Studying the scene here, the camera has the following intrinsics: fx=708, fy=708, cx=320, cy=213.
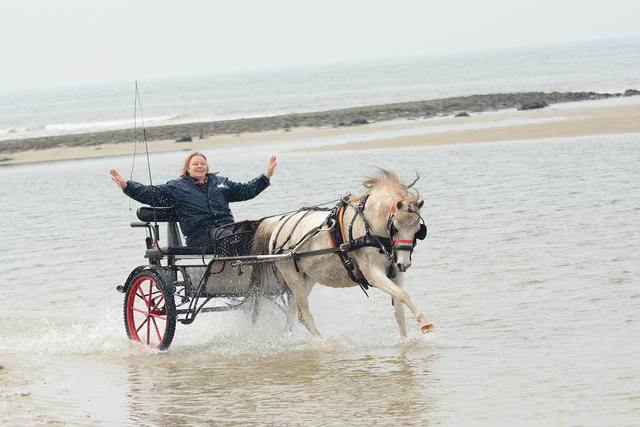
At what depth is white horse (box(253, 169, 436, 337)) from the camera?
5789 mm

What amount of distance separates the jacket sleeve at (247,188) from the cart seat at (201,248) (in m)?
0.32

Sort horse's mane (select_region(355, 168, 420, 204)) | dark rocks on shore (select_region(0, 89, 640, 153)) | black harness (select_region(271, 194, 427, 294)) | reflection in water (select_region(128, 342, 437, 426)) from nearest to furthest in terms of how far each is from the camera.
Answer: reflection in water (select_region(128, 342, 437, 426))
black harness (select_region(271, 194, 427, 294))
horse's mane (select_region(355, 168, 420, 204))
dark rocks on shore (select_region(0, 89, 640, 153))

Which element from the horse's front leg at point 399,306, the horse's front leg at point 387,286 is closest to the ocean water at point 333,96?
the horse's front leg at point 399,306

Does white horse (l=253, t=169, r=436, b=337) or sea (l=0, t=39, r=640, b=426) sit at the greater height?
white horse (l=253, t=169, r=436, b=337)

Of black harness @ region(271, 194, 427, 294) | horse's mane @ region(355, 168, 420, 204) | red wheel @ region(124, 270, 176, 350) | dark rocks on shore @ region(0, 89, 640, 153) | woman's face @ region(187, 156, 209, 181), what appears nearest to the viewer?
black harness @ region(271, 194, 427, 294)

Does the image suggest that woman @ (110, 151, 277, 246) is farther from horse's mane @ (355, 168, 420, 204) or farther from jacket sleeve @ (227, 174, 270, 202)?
horse's mane @ (355, 168, 420, 204)

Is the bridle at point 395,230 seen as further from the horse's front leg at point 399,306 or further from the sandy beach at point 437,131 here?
the sandy beach at point 437,131

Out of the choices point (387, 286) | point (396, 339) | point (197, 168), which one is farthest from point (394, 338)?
point (197, 168)

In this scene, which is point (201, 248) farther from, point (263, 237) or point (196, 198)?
point (263, 237)

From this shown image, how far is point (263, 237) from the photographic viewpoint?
7.16 metres

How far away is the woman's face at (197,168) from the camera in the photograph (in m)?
7.30

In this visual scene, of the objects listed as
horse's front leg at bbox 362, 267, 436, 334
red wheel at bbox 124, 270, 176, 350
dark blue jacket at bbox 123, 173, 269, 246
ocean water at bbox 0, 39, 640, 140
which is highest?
ocean water at bbox 0, 39, 640, 140

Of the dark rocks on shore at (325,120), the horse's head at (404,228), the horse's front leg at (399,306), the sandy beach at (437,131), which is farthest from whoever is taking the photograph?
the dark rocks on shore at (325,120)

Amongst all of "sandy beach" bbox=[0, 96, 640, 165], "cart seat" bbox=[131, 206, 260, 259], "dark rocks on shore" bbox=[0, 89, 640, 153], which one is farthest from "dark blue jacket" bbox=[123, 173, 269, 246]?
"dark rocks on shore" bbox=[0, 89, 640, 153]
